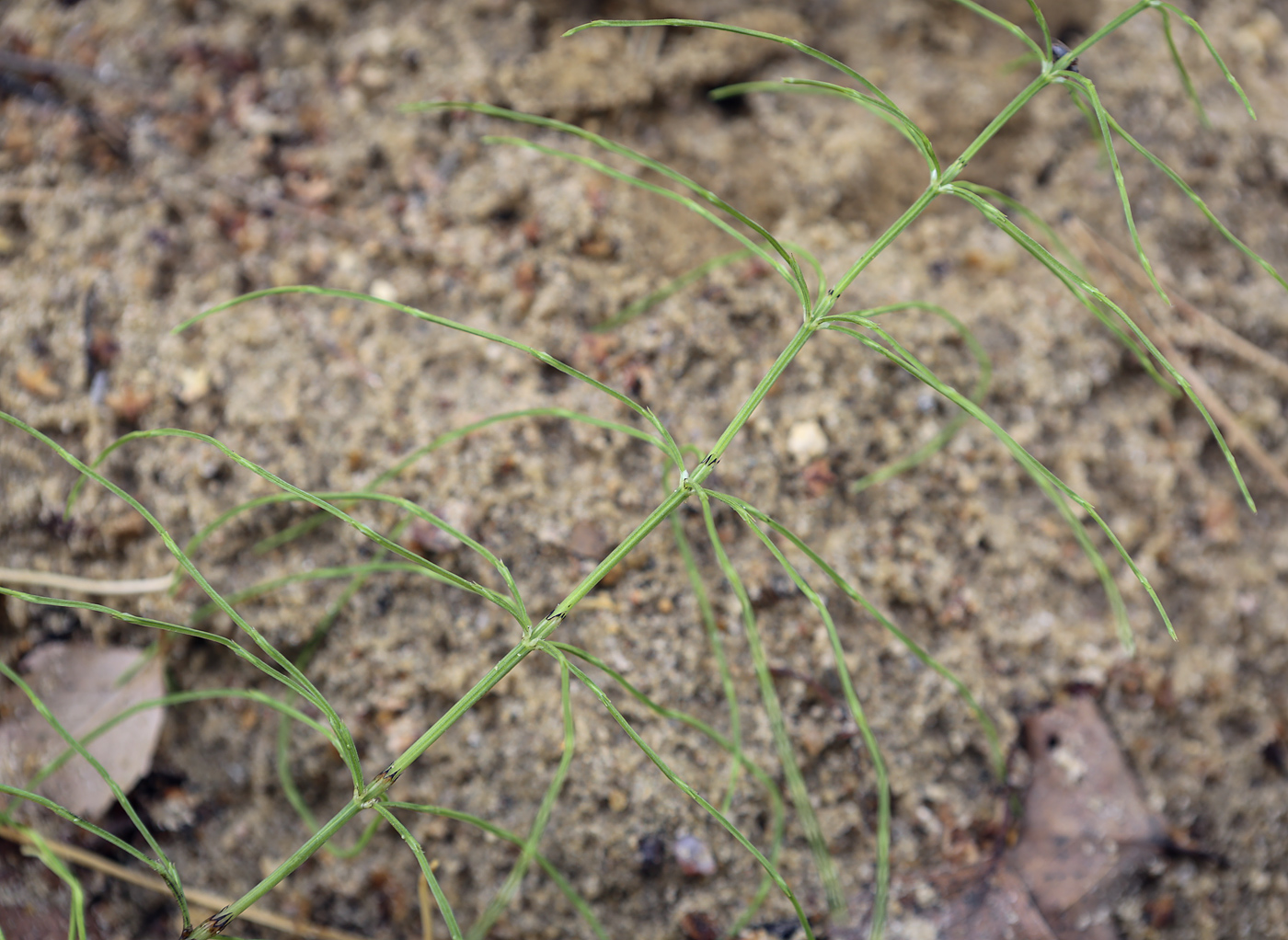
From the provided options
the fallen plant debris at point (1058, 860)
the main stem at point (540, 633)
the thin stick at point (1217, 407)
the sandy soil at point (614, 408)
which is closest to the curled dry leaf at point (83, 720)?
the sandy soil at point (614, 408)

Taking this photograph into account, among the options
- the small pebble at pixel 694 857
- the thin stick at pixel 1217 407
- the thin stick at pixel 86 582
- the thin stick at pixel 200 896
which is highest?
the thin stick at pixel 1217 407

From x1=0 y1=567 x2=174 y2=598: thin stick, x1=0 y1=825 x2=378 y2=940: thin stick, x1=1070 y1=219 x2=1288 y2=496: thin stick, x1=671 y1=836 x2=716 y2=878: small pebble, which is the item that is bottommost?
x1=0 y1=825 x2=378 y2=940: thin stick

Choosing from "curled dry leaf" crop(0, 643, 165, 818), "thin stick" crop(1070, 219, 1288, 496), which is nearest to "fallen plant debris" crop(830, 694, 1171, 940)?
"thin stick" crop(1070, 219, 1288, 496)

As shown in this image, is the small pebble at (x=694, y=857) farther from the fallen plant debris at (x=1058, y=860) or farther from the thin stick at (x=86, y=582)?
the thin stick at (x=86, y=582)

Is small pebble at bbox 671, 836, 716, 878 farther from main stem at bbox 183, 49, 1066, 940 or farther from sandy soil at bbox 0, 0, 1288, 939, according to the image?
main stem at bbox 183, 49, 1066, 940

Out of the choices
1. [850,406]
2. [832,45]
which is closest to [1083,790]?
[850,406]
